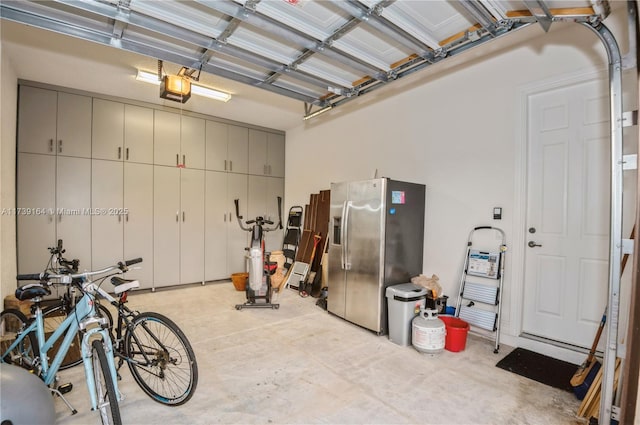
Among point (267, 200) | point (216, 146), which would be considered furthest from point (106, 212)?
point (267, 200)

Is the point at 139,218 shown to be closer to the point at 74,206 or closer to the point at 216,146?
the point at 74,206

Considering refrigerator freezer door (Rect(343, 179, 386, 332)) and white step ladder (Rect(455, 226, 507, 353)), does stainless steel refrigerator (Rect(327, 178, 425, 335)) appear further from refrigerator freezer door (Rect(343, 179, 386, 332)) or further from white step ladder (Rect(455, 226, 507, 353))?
white step ladder (Rect(455, 226, 507, 353))

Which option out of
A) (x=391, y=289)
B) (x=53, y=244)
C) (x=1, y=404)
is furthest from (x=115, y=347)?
(x=53, y=244)

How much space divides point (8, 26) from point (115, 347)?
3.18 m

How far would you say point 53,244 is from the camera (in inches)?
163

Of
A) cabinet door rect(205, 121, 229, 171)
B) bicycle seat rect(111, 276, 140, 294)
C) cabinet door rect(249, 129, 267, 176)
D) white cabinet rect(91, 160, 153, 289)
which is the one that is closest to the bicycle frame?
bicycle seat rect(111, 276, 140, 294)

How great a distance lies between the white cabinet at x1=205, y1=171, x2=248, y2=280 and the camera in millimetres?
5387

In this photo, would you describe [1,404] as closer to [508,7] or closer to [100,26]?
[100,26]

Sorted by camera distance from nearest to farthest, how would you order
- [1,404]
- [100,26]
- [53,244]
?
[1,404], [100,26], [53,244]

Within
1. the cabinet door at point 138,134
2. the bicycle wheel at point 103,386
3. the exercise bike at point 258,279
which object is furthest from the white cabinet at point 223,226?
the bicycle wheel at point 103,386

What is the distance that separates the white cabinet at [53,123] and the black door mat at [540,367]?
5829 mm

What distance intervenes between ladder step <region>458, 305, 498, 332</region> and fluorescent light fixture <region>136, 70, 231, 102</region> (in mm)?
4178

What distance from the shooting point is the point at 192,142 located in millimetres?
5203

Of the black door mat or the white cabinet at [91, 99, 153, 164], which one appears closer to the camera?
the black door mat
